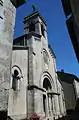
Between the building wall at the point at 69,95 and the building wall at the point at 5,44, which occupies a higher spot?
the building wall at the point at 5,44

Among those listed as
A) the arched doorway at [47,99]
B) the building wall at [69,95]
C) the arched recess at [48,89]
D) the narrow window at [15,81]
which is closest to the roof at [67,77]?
the building wall at [69,95]

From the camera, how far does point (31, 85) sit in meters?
9.78

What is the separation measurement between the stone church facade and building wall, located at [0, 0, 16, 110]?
450cm

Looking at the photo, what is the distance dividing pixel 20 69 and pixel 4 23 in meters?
5.69

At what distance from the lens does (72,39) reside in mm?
4949

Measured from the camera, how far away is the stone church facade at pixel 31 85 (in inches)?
339

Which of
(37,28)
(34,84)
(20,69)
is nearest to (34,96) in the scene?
(34,84)

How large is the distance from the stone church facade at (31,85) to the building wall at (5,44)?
14.7 feet

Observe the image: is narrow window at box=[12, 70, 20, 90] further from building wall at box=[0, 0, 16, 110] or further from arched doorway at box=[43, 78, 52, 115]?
building wall at box=[0, 0, 16, 110]

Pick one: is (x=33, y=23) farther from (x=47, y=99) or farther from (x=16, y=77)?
(x=47, y=99)

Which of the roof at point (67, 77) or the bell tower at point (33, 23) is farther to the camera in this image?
the roof at point (67, 77)

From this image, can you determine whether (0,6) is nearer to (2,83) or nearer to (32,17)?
(2,83)

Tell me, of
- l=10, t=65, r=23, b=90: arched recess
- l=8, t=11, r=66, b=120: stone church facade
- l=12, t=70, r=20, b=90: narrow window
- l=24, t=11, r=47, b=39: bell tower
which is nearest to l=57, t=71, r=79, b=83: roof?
l=8, t=11, r=66, b=120: stone church facade

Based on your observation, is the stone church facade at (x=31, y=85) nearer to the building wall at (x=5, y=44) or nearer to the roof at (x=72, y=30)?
the building wall at (x=5, y=44)
